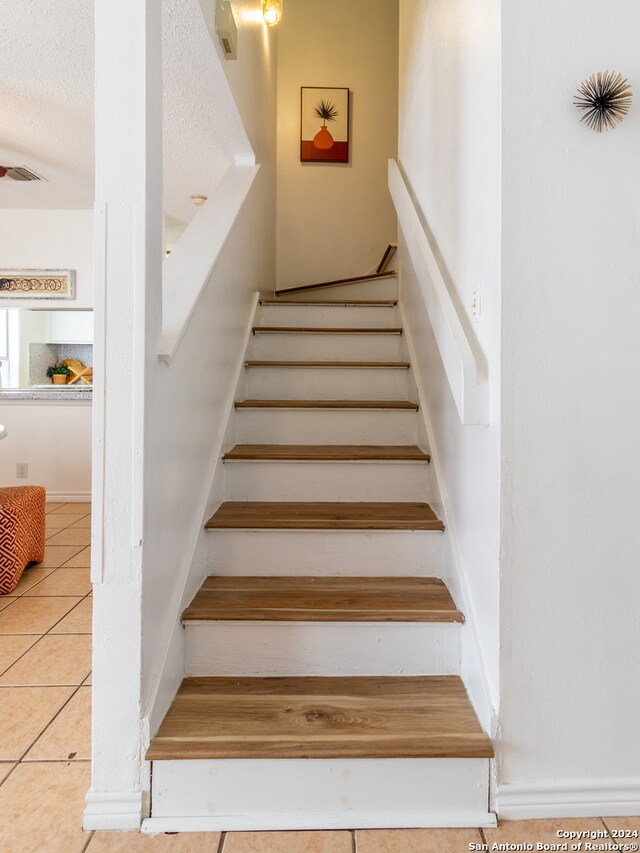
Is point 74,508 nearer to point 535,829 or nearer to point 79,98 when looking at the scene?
point 79,98

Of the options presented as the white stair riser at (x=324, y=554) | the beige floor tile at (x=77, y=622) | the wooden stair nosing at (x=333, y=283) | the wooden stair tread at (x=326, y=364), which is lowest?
the beige floor tile at (x=77, y=622)

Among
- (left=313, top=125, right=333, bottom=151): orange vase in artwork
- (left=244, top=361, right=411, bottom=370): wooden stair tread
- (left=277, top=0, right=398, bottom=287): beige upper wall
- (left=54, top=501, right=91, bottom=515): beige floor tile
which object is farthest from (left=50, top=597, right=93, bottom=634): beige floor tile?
(left=313, top=125, right=333, bottom=151): orange vase in artwork

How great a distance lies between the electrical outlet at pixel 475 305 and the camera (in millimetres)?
1322

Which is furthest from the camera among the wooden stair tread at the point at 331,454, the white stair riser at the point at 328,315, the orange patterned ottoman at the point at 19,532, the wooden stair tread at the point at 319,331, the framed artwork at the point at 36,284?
the framed artwork at the point at 36,284

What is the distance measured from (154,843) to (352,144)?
4350 millimetres

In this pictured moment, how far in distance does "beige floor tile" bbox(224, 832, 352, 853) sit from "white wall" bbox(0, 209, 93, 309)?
3.98 metres

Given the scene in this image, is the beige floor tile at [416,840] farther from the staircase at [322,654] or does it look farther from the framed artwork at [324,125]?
the framed artwork at [324,125]

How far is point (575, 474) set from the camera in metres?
1.19

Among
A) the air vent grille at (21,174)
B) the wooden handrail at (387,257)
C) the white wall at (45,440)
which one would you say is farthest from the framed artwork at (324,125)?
the white wall at (45,440)

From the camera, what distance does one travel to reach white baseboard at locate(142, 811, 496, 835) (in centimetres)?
115

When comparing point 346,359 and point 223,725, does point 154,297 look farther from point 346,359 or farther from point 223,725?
Result: point 346,359

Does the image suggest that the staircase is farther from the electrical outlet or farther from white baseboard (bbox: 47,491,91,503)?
white baseboard (bbox: 47,491,91,503)

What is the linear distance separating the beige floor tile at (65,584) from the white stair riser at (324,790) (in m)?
1.43

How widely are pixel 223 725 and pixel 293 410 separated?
128 cm
